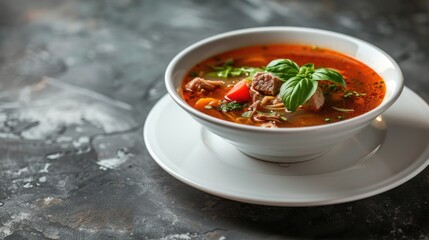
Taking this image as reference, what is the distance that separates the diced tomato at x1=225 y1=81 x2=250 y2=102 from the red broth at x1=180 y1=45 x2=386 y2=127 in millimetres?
33

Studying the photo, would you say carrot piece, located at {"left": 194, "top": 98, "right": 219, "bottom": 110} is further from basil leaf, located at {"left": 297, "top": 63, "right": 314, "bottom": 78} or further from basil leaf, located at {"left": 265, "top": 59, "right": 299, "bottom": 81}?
basil leaf, located at {"left": 297, "top": 63, "right": 314, "bottom": 78}

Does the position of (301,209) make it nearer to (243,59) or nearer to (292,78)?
(292,78)

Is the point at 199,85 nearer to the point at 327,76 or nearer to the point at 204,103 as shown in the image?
the point at 204,103

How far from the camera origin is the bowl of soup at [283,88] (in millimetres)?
2281

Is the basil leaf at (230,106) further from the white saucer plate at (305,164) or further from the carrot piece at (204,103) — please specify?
the white saucer plate at (305,164)

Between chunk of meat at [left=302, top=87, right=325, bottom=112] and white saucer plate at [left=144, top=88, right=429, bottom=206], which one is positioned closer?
white saucer plate at [left=144, top=88, right=429, bottom=206]

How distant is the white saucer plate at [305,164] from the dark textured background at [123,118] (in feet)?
0.35

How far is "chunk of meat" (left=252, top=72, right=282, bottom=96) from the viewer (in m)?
2.55

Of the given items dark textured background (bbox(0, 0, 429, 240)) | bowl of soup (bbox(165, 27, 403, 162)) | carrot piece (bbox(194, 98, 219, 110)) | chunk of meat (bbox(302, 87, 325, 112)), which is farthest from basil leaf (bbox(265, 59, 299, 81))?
dark textured background (bbox(0, 0, 429, 240))

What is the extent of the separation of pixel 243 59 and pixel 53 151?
0.97 meters

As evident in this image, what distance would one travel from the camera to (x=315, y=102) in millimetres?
2463

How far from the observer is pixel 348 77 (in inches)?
109

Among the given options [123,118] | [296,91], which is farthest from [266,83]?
[123,118]

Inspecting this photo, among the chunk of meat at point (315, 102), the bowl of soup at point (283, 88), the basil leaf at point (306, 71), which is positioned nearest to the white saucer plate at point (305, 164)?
the bowl of soup at point (283, 88)
